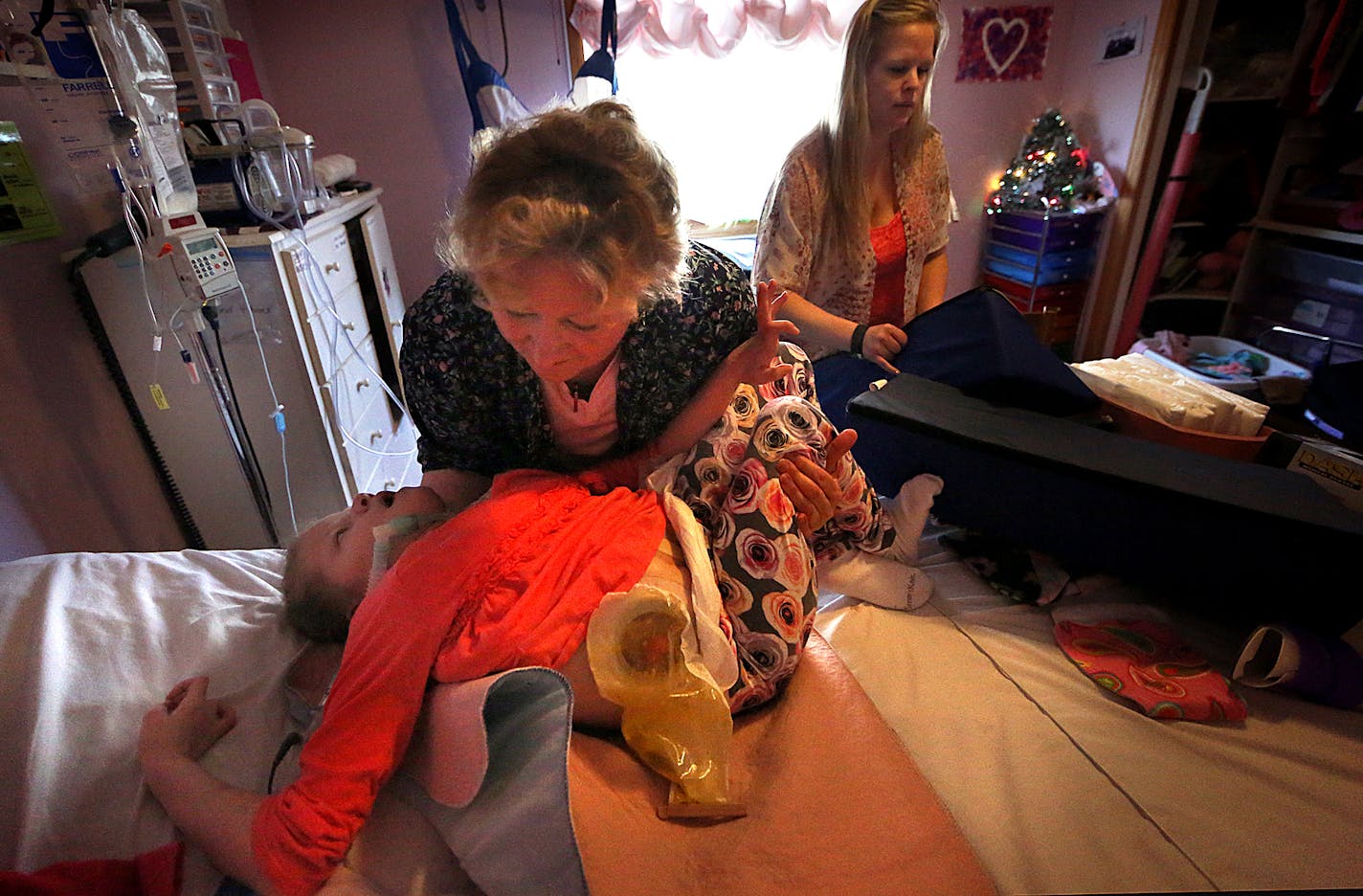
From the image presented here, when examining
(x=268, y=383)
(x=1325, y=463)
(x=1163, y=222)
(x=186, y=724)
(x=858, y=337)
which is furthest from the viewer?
(x=1163, y=222)

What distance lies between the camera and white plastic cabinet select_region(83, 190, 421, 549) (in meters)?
1.47

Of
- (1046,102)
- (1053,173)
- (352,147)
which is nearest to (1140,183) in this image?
(1053,173)

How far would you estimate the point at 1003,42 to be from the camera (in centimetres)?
288

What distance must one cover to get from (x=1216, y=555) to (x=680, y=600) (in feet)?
2.57

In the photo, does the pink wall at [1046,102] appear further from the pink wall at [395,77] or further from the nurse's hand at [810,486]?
the nurse's hand at [810,486]

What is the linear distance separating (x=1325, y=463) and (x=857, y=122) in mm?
1095

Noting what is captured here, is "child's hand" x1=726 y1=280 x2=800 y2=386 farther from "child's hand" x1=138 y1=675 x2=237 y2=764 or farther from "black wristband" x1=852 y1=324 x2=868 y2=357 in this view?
"child's hand" x1=138 y1=675 x2=237 y2=764

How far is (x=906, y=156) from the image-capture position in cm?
162

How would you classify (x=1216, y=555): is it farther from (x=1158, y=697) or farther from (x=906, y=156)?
(x=906, y=156)

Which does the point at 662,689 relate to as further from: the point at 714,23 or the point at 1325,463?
the point at 714,23

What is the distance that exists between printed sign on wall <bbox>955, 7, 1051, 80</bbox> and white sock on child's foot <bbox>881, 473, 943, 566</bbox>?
2.58 m

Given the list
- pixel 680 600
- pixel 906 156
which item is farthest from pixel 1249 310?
pixel 680 600

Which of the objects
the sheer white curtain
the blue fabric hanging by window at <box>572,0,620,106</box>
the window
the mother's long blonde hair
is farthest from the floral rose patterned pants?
the sheer white curtain

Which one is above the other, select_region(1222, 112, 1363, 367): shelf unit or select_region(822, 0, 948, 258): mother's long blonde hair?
select_region(822, 0, 948, 258): mother's long blonde hair
